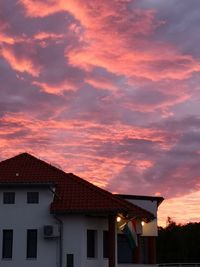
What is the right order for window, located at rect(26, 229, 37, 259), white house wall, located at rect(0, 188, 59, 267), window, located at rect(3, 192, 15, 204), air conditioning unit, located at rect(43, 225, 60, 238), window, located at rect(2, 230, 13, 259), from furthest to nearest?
window, located at rect(3, 192, 15, 204) → window, located at rect(2, 230, 13, 259) → window, located at rect(26, 229, 37, 259) → white house wall, located at rect(0, 188, 59, 267) → air conditioning unit, located at rect(43, 225, 60, 238)

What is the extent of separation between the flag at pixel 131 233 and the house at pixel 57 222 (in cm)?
5

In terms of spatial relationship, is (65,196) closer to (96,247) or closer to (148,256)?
(96,247)

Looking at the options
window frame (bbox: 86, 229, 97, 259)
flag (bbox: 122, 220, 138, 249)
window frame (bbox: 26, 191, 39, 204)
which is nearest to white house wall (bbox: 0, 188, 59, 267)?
window frame (bbox: 26, 191, 39, 204)

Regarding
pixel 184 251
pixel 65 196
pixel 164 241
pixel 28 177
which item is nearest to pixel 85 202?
pixel 65 196

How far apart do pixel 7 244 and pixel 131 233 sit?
6.78 metres

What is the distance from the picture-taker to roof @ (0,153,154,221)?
1206 inches

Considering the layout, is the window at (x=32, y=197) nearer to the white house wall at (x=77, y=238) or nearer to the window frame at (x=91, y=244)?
the white house wall at (x=77, y=238)

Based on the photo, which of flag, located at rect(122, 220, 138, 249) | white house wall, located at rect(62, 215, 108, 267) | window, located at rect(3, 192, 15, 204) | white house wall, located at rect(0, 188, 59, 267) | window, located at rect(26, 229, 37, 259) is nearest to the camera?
white house wall, located at rect(62, 215, 108, 267)

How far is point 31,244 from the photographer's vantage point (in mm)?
31188

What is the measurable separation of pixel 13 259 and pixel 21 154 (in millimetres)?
6902

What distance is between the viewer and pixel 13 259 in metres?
31.0

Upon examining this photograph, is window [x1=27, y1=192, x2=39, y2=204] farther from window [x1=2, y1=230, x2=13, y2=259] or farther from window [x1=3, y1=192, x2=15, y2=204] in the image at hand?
window [x1=2, y1=230, x2=13, y2=259]

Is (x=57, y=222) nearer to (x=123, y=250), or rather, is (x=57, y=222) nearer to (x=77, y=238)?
(x=77, y=238)

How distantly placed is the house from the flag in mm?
55
